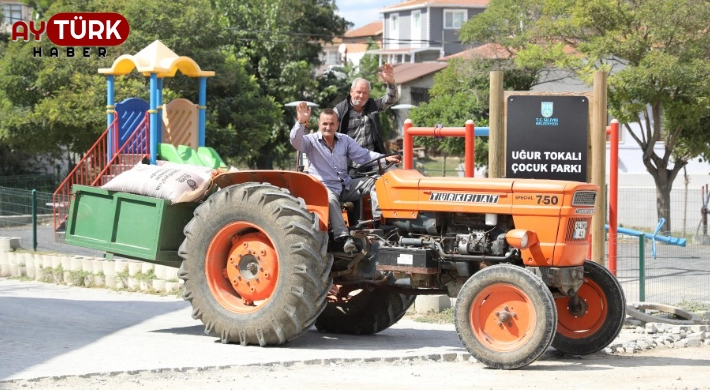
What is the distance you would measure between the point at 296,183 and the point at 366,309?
5.46ft

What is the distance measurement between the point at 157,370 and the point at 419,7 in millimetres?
70439

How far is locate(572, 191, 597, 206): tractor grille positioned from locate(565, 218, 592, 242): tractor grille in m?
0.13

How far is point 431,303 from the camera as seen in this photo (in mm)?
12250

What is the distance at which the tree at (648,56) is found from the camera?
25.2 m

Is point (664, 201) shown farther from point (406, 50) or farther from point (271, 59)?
point (406, 50)

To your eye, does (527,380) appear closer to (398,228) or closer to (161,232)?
(398,228)

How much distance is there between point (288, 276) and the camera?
934 centimetres

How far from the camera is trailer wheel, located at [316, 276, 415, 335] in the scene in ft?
35.2

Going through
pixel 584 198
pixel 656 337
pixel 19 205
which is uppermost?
pixel 584 198

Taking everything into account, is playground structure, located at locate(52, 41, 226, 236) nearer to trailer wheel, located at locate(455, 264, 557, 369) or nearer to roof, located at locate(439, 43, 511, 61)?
trailer wheel, located at locate(455, 264, 557, 369)

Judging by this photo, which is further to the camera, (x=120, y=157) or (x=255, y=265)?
(x=120, y=157)

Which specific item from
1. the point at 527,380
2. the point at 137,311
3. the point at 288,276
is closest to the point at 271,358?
the point at 288,276

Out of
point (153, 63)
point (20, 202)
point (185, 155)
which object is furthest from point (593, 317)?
point (20, 202)

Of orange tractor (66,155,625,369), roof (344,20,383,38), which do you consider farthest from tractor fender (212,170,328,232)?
roof (344,20,383,38)
